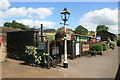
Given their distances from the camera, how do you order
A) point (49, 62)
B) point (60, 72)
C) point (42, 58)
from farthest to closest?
point (42, 58)
point (49, 62)
point (60, 72)

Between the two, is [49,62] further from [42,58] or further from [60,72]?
[60,72]

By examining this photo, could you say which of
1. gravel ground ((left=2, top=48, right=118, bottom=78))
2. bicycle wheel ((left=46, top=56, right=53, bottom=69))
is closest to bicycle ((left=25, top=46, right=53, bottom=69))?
bicycle wheel ((left=46, top=56, right=53, bottom=69))

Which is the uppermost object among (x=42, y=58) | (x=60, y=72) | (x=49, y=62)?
(x=42, y=58)

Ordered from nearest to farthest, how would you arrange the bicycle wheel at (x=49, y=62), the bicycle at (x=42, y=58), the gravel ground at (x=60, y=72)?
the gravel ground at (x=60, y=72) < the bicycle wheel at (x=49, y=62) < the bicycle at (x=42, y=58)

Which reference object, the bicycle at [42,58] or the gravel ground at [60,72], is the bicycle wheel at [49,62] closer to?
the bicycle at [42,58]

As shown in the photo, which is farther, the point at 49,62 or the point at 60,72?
the point at 49,62

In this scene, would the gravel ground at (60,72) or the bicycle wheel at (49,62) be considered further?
the bicycle wheel at (49,62)

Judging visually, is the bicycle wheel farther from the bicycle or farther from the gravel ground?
the gravel ground

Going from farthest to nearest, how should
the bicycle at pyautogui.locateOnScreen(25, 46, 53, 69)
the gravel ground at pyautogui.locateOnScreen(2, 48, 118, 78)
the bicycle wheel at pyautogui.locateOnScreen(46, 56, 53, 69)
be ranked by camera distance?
1. the bicycle at pyautogui.locateOnScreen(25, 46, 53, 69)
2. the bicycle wheel at pyautogui.locateOnScreen(46, 56, 53, 69)
3. the gravel ground at pyautogui.locateOnScreen(2, 48, 118, 78)

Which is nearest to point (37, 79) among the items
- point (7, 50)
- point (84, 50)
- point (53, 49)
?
point (53, 49)

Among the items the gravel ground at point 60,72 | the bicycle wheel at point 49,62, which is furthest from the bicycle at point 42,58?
the gravel ground at point 60,72

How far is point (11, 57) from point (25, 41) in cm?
248

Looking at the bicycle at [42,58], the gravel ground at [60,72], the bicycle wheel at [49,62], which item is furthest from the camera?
the bicycle at [42,58]

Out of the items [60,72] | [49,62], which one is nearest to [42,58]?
[49,62]
